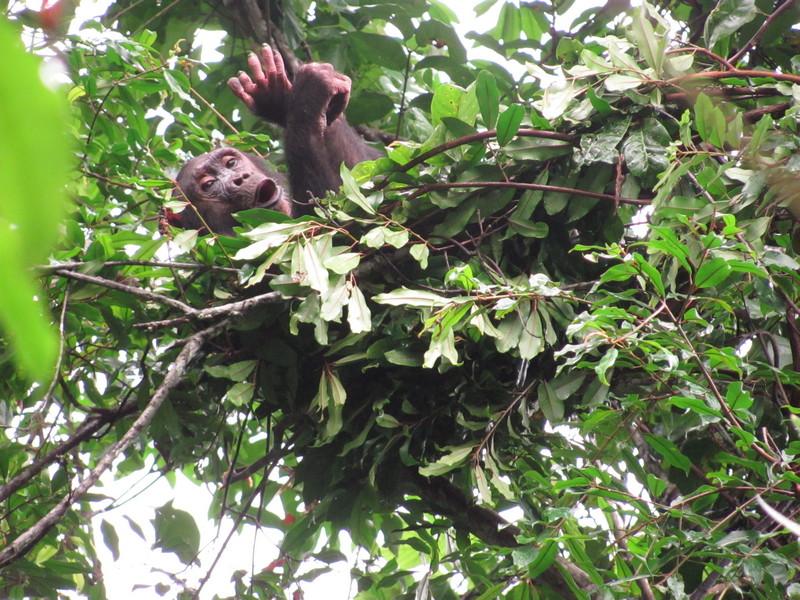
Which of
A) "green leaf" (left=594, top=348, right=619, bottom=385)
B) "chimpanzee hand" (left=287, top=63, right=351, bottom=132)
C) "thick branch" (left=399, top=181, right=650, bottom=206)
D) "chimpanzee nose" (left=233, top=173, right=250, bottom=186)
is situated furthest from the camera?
"chimpanzee nose" (left=233, top=173, right=250, bottom=186)

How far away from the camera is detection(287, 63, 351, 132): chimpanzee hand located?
302cm

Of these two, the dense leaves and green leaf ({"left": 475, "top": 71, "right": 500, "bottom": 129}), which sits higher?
green leaf ({"left": 475, "top": 71, "right": 500, "bottom": 129})

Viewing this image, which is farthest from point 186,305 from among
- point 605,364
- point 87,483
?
point 605,364

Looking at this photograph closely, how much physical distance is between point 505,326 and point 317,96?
4.48 ft

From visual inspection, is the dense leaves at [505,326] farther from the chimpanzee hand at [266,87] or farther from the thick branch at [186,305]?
the chimpanzee hand at [266,87]

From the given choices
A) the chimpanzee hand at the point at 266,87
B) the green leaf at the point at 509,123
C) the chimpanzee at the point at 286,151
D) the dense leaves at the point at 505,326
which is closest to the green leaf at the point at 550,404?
the dense leaves at the point at 505,326

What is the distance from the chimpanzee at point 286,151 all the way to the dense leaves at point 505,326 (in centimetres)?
44

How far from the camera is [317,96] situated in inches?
120

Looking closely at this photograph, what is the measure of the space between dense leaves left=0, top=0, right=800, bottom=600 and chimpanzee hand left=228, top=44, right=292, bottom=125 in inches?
14.6

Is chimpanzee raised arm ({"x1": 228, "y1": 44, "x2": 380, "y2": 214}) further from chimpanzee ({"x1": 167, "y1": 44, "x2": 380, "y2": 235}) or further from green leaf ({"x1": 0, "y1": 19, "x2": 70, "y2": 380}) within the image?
green leaf ({"x1": 0, "y1": 19, "x2": 70, "y2": 380})

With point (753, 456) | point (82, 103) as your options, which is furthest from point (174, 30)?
point (753, 456)

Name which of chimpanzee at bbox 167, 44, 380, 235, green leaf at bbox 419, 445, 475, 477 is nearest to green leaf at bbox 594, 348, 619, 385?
green leaf at bbox 419, 445, 475, 477

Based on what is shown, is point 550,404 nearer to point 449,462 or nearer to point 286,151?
point 449,462

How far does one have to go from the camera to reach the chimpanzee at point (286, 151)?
10.1 ft
